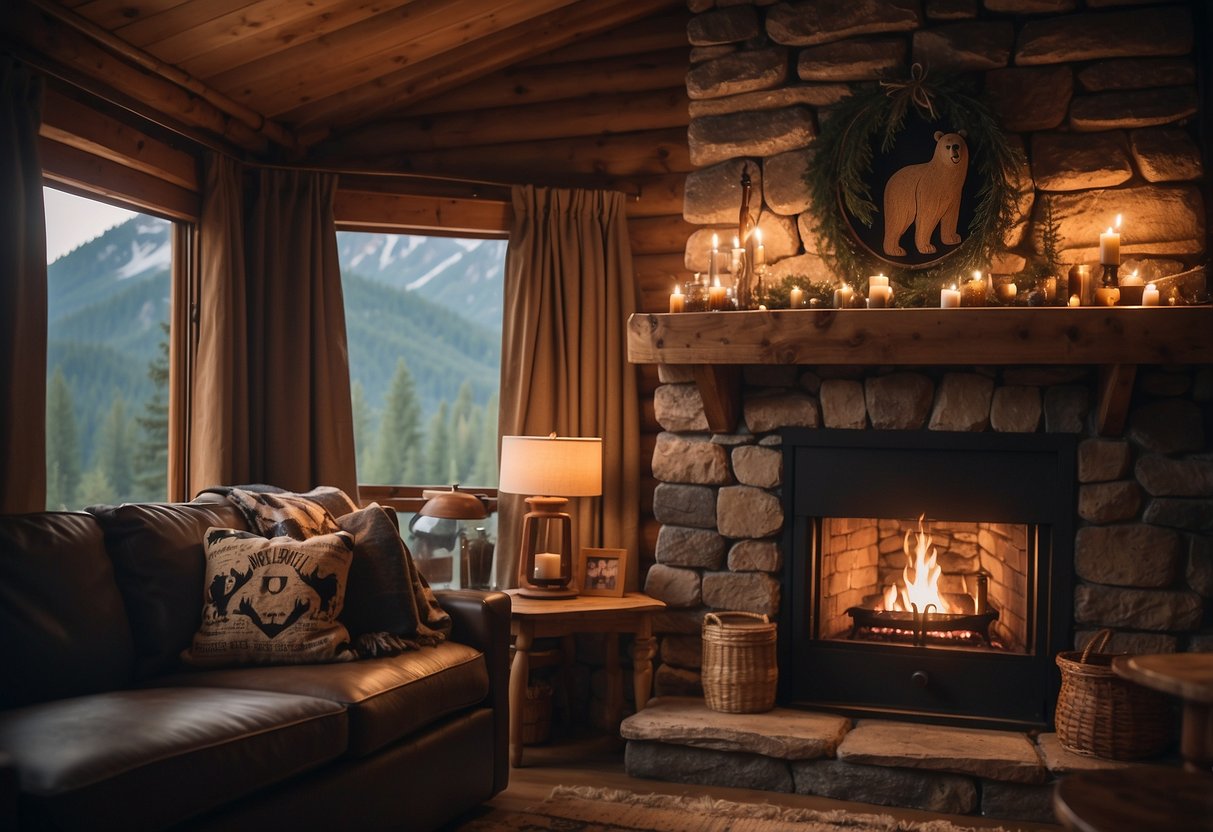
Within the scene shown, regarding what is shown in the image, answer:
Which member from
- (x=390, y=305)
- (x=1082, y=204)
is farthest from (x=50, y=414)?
(x=1082, y=204)

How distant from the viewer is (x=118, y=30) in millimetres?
3436

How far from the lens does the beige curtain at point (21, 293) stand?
123 inches

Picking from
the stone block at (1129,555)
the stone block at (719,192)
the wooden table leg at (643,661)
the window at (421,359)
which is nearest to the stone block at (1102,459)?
the stone block at (1129,555)

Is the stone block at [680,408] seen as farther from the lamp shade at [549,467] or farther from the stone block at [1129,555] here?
the stone block at [1129,555]

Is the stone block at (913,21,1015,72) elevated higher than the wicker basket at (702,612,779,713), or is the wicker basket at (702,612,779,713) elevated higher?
the stone block at (913,21,1015,72)

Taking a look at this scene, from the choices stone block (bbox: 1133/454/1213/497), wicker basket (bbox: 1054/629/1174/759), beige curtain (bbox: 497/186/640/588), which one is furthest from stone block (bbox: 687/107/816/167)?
wicker basket (bbox: 1054/629/1174/759)

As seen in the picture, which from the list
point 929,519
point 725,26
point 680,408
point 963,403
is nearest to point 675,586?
point 680,408

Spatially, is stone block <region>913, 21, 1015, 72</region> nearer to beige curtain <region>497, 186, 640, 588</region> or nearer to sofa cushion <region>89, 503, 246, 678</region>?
beige curtain <region>497, 186, 640, 588</region>

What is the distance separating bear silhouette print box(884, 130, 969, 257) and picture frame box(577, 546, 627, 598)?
1.48 m

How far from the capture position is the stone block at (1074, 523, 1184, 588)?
143 inches

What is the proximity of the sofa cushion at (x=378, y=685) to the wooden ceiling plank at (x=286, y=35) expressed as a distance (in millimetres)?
2083

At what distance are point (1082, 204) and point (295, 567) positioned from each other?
2787 millimetres

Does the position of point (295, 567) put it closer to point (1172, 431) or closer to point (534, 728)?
point (534, 728)

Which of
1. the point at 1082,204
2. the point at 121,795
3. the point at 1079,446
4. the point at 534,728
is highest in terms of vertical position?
the point at 1082,204
